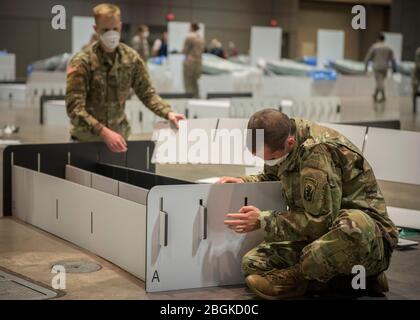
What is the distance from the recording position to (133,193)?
504cm

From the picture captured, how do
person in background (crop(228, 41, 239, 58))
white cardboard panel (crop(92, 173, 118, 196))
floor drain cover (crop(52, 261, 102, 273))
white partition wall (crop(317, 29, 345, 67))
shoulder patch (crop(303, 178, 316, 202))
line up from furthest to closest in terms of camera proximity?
person in background (crop(228, 41, 239, 58)), white partition wall (crop(317, 29, 345, 67)), white cardboard panel (crop(92, 173, 118, 196)), floor drain cover (crop(52, 261, 102, 273)), shoulder patch (crop(303, 178, 316, 202))

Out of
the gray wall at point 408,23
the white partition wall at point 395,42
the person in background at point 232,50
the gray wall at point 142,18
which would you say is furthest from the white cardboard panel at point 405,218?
the person in background at point 232,50

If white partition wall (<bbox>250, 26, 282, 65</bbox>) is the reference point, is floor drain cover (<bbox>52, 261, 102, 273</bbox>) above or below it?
below

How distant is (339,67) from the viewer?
74.5 ft

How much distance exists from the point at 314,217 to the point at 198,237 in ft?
2.40

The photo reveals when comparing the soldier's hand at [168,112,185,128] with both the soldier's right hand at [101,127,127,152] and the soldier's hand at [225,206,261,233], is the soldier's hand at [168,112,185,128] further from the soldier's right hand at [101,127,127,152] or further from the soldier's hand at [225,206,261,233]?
the soldier's hand at [225,206,261,233]

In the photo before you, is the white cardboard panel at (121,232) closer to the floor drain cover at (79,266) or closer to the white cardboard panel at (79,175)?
the floor drain cover at (79,266)

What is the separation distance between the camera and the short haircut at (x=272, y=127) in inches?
152

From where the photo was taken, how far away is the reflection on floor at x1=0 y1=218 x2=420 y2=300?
4188 mm

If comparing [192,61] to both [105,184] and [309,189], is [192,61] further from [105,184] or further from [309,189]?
[309,189]

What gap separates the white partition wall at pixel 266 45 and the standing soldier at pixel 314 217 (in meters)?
17.2

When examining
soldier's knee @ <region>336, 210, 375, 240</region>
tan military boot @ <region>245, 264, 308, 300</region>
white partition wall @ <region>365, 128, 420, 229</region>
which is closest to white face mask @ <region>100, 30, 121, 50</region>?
white partition wall @ <region>365, 128, 420, 229</region>

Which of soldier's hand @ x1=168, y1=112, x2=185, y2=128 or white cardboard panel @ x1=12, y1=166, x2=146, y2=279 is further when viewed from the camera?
soldier's hand @ x1=168, y1=112, x2=185, y2=128

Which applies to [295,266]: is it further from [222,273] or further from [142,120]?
[142,120]
